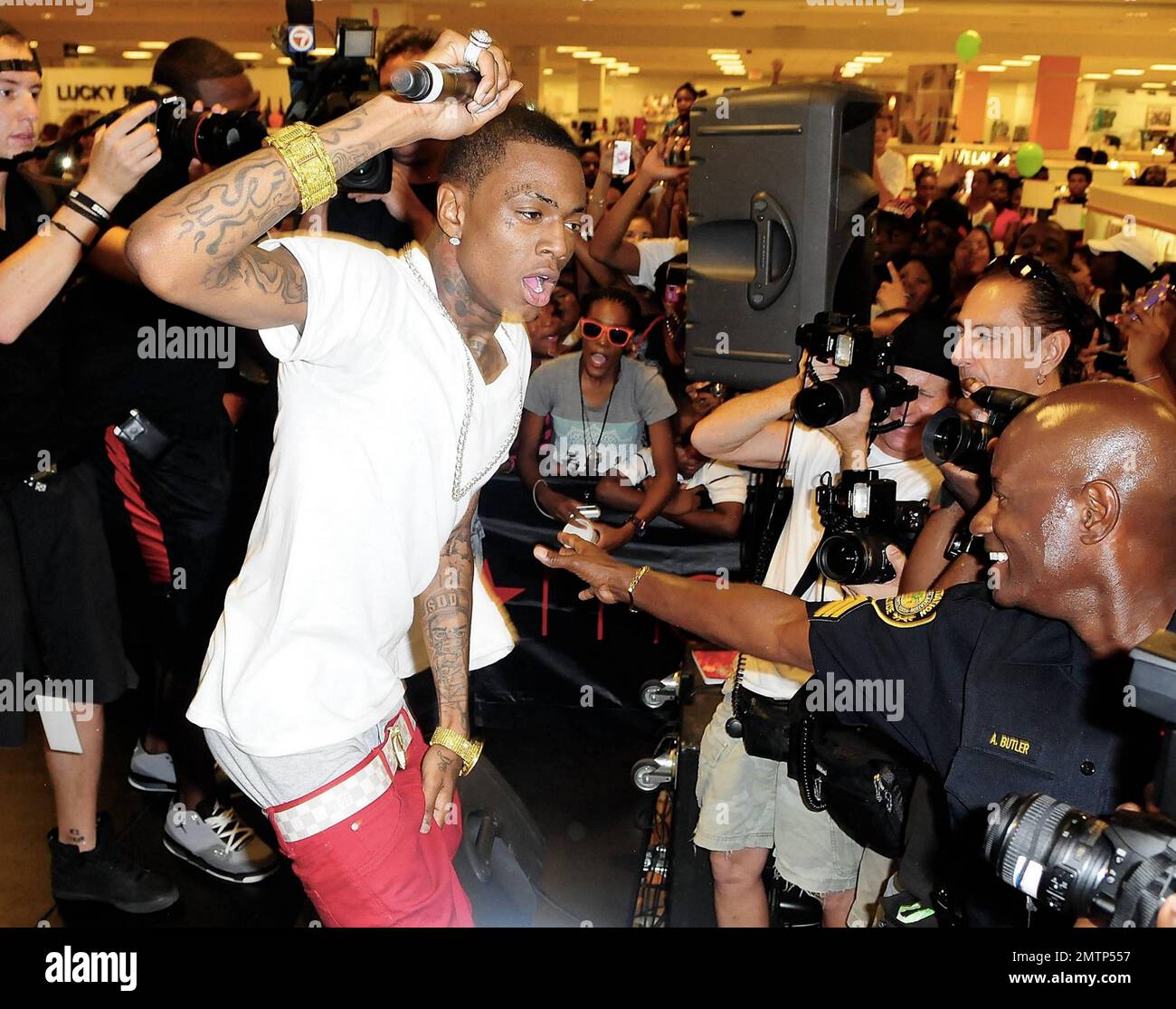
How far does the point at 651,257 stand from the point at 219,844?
13.4ft

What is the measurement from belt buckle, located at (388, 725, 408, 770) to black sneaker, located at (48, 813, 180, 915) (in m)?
1.60

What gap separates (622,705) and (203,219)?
3437 mm

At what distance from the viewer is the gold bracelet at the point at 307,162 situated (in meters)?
1.51

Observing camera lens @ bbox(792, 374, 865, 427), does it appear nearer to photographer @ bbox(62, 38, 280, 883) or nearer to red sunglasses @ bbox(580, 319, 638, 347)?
photographer @ bbox(62, 38, 280, 883)

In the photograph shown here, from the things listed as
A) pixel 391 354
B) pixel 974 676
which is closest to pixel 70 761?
pixel 391 354

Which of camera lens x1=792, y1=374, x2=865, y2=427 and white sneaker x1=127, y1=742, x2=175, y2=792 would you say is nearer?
camera lens x1=792, y1=374, x2=865, y2=427

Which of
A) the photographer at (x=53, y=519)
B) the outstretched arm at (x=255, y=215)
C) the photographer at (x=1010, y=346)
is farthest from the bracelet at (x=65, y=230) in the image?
the photographer at (x=1010, y=346)

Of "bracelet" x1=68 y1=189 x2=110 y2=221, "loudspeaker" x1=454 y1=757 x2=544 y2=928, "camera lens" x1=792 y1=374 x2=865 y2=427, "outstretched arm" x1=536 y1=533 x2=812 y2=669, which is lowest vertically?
"loudspeaker" x1=454 y1=757 x2=544 y2=928

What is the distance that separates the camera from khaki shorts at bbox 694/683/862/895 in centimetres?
298

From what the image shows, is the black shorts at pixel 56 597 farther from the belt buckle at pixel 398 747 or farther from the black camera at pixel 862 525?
the black camera at pixel 862 525

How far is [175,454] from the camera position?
10.8 ft

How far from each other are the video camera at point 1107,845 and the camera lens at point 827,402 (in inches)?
44.5

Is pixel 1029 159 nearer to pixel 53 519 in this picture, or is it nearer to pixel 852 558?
pixel 852 558

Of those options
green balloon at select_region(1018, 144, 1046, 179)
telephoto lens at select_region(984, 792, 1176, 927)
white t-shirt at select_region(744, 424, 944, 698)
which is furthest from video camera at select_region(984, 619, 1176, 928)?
green balloon at select_region(1018, 144, 1046, 179)
